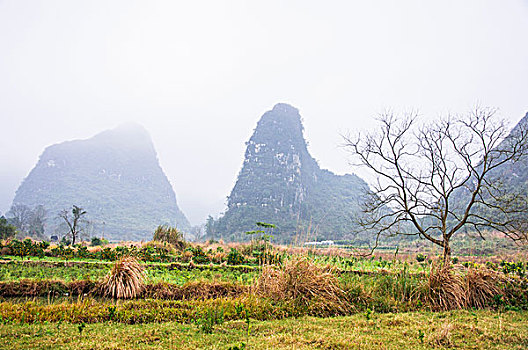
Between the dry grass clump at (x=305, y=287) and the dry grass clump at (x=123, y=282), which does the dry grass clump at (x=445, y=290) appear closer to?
the dry grass clump at (x=305, y=287)

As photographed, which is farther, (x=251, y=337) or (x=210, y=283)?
(x=210, y=283)

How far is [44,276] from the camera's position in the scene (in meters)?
8.98

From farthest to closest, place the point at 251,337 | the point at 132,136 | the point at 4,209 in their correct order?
the point at 132,136
the point at 4,209
the point at 251,337

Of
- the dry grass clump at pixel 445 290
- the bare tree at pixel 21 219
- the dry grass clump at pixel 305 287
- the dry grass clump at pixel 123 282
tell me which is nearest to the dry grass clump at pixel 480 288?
the dry grass clump at pixel 445 290

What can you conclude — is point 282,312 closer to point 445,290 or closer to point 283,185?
point 445,290

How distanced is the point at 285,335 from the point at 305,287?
2177 millimetres

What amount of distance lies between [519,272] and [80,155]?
145423mm

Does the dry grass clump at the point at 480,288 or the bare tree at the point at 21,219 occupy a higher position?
the bare tree at the point at 21,219

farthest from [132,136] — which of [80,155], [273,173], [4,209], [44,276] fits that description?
[44,276]

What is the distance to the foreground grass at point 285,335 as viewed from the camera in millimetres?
3758

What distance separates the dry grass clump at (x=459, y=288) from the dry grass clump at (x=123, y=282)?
245 inches

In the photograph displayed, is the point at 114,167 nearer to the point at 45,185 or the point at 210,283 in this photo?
the point at 45,185

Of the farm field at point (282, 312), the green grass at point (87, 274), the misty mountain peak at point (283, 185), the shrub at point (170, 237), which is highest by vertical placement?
the misty mountain peak at point (283, 185)

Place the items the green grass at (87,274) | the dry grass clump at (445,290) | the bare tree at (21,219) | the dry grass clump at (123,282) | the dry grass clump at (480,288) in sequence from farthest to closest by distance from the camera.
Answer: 1. the bare tree at (21,219)
2. the green grass at (87,274)
3. the dry grass clump at (123,282)
4. the dry grass clump at (480,288)
5. the dry grass clump at (445,290)
